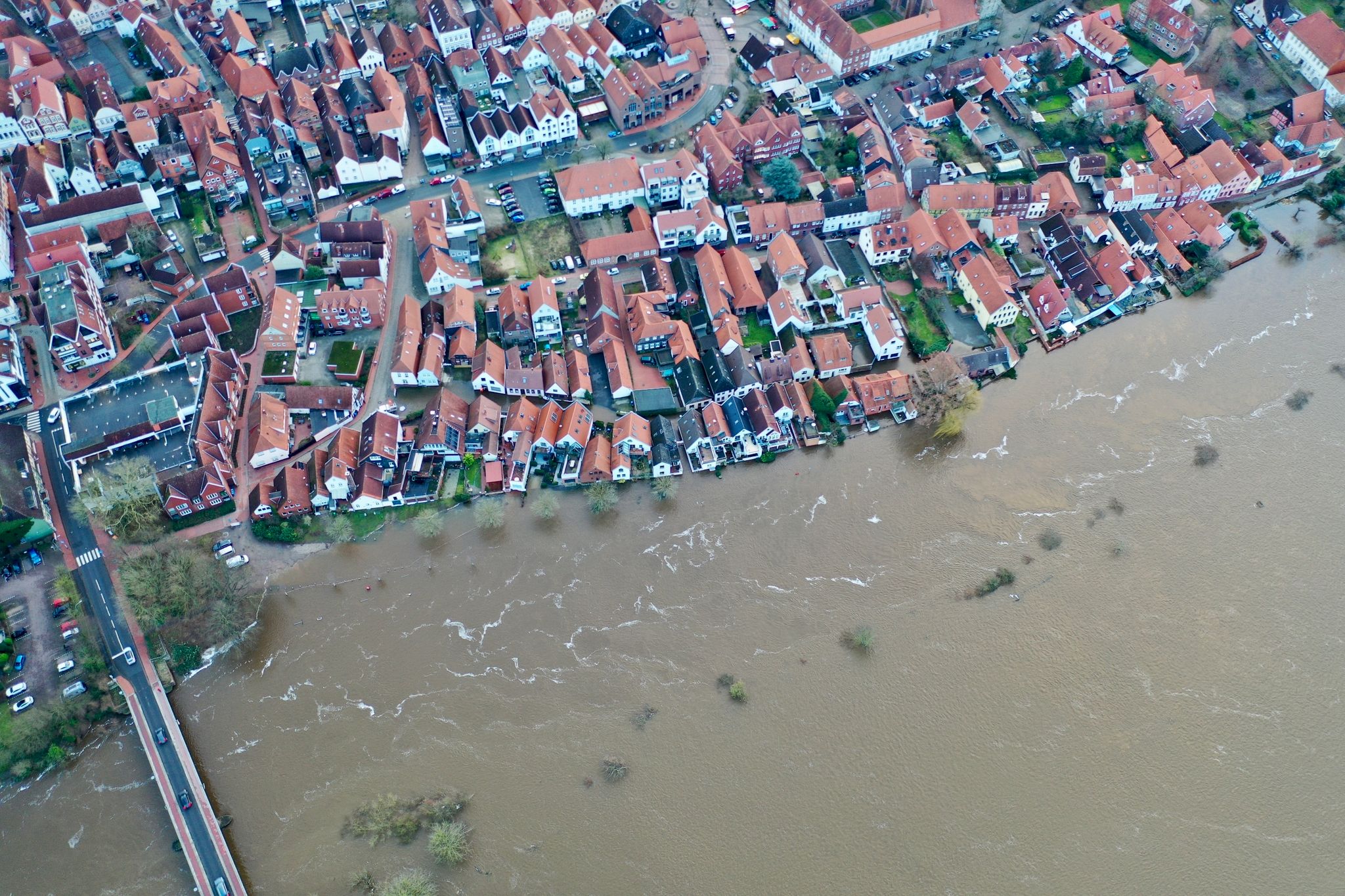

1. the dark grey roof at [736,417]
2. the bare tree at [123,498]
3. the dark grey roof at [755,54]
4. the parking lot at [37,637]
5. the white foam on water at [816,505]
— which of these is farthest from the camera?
the dark grey roof at [755,54]

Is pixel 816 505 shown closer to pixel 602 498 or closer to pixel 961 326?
pixel 602 498

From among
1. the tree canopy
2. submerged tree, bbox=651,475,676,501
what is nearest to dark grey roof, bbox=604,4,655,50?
the tree canopy

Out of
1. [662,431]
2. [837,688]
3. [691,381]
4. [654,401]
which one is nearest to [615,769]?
[837,688]

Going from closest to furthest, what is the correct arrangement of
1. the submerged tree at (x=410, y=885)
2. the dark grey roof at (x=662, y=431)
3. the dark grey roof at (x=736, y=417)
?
the submerged tree at (x=410, y=885)
the dark grey roof at (x=662, y=431)
the dark grey roof at (x=736, y=417)

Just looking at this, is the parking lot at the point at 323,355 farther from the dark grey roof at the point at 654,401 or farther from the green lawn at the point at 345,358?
the dark grey roof at the point at 654,401

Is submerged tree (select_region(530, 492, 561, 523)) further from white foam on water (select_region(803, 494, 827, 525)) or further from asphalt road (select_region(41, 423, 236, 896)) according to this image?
asphalt road (select_region(41, 423, 236, 896))

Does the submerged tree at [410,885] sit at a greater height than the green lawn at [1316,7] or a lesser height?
lesser

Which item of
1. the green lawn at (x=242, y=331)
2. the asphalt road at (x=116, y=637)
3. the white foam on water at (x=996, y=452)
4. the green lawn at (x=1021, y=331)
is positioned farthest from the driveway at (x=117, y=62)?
the white foam on water at (x=996, y=452)
